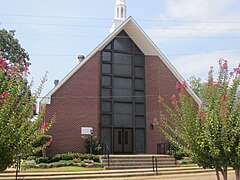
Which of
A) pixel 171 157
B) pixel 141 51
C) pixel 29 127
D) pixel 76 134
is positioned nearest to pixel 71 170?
pixel 76 134

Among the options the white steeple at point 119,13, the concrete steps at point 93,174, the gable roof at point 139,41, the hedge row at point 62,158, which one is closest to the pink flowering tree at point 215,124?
the concrete steps at point 93,174

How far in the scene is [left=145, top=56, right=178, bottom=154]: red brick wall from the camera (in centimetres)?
2058

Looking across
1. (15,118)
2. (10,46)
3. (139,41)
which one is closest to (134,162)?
(139,41)

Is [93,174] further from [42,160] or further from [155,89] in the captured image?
[155,89]

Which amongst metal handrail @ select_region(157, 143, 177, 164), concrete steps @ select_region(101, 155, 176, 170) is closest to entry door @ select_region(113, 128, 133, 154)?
metal handrail @ select_region(157, 143, 177, 164)

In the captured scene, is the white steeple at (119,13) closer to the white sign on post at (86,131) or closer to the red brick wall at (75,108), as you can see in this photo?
the red brick wall at (75,108)

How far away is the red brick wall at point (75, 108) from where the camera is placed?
18266 mm

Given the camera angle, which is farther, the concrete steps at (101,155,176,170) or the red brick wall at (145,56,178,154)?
the red brick wall at (145,56,178,154)

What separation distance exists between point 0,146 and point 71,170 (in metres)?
8.98

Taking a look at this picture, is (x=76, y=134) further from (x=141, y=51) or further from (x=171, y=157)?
(x=141, y=51)

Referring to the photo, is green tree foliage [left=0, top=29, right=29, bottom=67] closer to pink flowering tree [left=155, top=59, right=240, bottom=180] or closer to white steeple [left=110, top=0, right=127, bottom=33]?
white steeple [left=110, top=0, right=127, bottom=33]

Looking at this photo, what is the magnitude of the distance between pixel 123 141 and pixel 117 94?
3.31m

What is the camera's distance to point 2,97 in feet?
17.0

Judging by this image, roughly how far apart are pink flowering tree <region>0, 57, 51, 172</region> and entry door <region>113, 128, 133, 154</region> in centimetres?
1479
